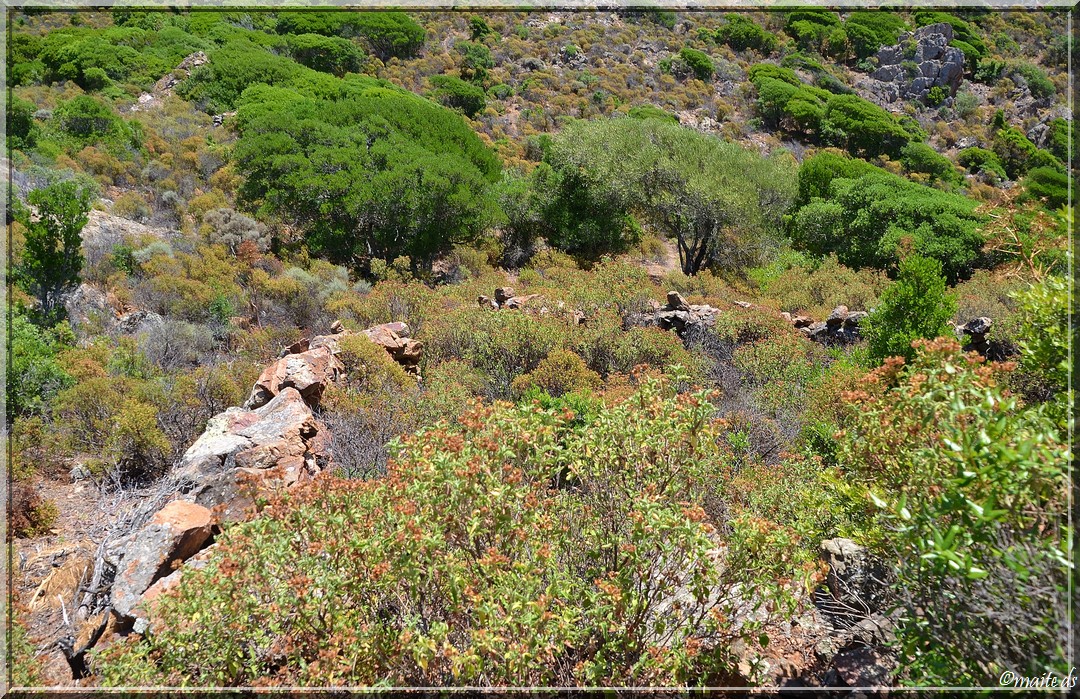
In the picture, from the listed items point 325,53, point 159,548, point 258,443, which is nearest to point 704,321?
point 258,443

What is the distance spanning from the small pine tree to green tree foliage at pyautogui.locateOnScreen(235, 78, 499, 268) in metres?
11.5

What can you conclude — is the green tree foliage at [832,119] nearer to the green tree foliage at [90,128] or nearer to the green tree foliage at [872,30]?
the green tree foliage at [872,30]

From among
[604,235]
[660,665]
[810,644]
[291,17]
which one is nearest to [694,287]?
[604,235]

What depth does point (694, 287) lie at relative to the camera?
14.3m

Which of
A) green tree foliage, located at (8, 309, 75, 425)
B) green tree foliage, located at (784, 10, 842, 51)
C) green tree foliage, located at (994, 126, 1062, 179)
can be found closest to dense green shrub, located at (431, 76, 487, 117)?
green tree foliage, located at (8, 309, 75, 425)

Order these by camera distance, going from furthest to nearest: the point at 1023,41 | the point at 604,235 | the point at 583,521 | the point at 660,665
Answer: the point at 1023,41
the point at 604,235
the point at 583,521
the point at 660,665

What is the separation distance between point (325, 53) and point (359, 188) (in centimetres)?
2012

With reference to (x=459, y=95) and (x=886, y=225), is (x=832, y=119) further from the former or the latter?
(x=459, y=95)

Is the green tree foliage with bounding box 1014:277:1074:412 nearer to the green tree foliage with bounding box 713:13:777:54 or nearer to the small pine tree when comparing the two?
the small pine tree

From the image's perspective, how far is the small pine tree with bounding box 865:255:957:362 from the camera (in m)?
7.47

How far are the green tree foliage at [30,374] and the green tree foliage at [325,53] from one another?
2731cm

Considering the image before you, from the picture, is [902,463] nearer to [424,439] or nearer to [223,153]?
[424,439]

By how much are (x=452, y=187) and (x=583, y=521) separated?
47.8 feet

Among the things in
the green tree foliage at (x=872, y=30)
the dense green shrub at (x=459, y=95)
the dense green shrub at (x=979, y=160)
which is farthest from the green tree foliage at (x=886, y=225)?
the green tree foliage at (x=872, y=30)
